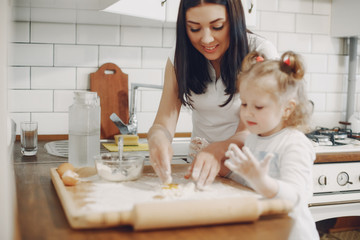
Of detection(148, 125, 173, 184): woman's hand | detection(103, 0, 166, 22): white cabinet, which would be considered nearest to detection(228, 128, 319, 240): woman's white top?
detection(148, 125, 173, 184): woman's hand

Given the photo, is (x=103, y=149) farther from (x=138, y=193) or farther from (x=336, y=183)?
(x=336, y=183)

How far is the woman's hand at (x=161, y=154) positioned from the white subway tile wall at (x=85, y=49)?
79 cm

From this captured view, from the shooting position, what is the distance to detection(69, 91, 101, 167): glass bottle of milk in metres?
1.34

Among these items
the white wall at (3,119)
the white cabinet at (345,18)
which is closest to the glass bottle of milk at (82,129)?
the white wall at (3,119)

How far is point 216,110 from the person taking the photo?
1.53 meters

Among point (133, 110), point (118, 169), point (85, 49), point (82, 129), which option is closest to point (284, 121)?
point (118, 169)

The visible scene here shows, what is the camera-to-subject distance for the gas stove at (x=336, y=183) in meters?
1.85

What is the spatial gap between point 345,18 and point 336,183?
1.07 m

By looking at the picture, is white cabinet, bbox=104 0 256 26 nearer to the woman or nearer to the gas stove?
the woman

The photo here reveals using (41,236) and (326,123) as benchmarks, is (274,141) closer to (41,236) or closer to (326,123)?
(41,236)

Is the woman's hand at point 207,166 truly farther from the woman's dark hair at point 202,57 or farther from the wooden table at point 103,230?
the woman's dark hair at point 202,57

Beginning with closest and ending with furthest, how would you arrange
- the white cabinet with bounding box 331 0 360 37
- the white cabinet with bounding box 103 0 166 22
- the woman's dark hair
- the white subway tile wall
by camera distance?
the woman's dark hair → the white cabinet with bounding box 103 0 166 22 → the white subway tile wall → the white cabinet with bounding box 331 0 360 37

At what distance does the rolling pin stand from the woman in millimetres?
262

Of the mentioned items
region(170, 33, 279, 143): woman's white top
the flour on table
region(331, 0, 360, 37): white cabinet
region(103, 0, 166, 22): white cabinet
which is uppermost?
region(331, 0, 360, 37): white cabinet
